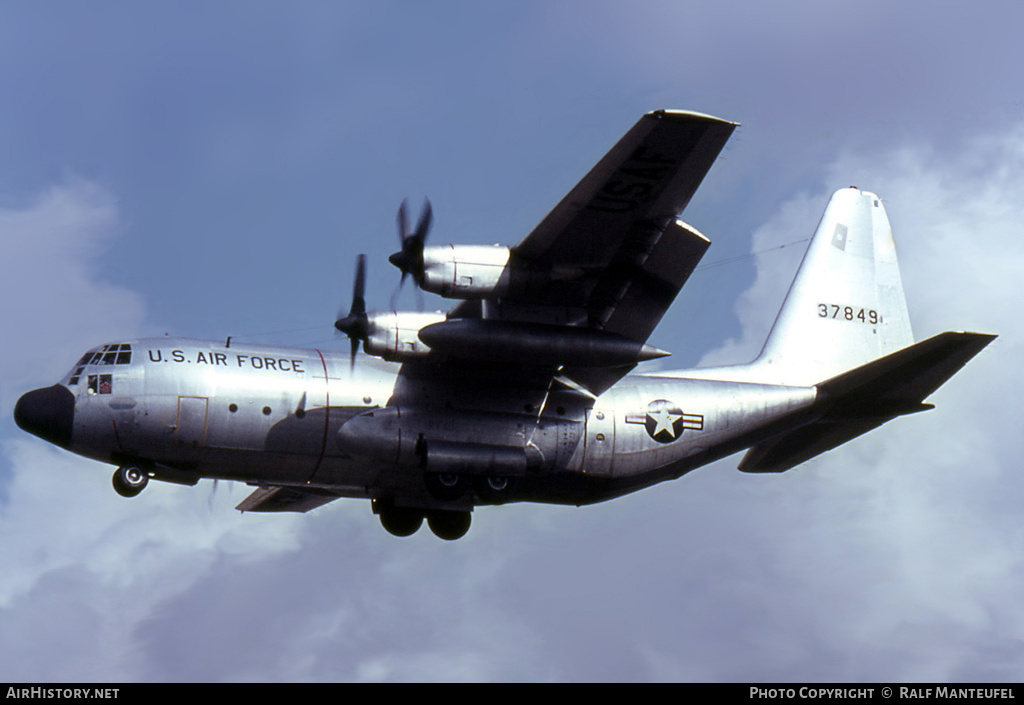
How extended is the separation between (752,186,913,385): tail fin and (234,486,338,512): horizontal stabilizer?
8.04m

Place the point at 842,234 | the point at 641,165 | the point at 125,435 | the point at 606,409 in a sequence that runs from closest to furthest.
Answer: the point at 641,165, the point at 125,435, the point at 606,409, the point at 842,234

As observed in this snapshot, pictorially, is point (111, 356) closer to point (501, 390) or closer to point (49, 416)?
point (49, 416)

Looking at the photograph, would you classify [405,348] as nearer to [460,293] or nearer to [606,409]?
[460,293]

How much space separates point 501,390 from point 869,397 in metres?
5.76

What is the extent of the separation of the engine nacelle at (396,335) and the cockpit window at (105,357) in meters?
3.41

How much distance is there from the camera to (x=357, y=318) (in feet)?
59.7

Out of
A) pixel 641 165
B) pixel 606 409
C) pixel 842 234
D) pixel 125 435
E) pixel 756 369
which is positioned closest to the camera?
pixel 641 165

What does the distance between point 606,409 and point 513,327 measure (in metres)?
2.60

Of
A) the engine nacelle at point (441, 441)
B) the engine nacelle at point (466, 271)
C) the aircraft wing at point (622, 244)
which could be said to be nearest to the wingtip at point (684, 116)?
the aircraft wing at point (622, 244)

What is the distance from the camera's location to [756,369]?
21.2 metres

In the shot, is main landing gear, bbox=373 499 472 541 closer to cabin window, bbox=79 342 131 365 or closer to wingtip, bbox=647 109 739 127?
cabin window, bbox=79 342 131 365

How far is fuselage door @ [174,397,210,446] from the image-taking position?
710 inches

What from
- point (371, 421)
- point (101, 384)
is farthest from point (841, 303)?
point (101, 384)
